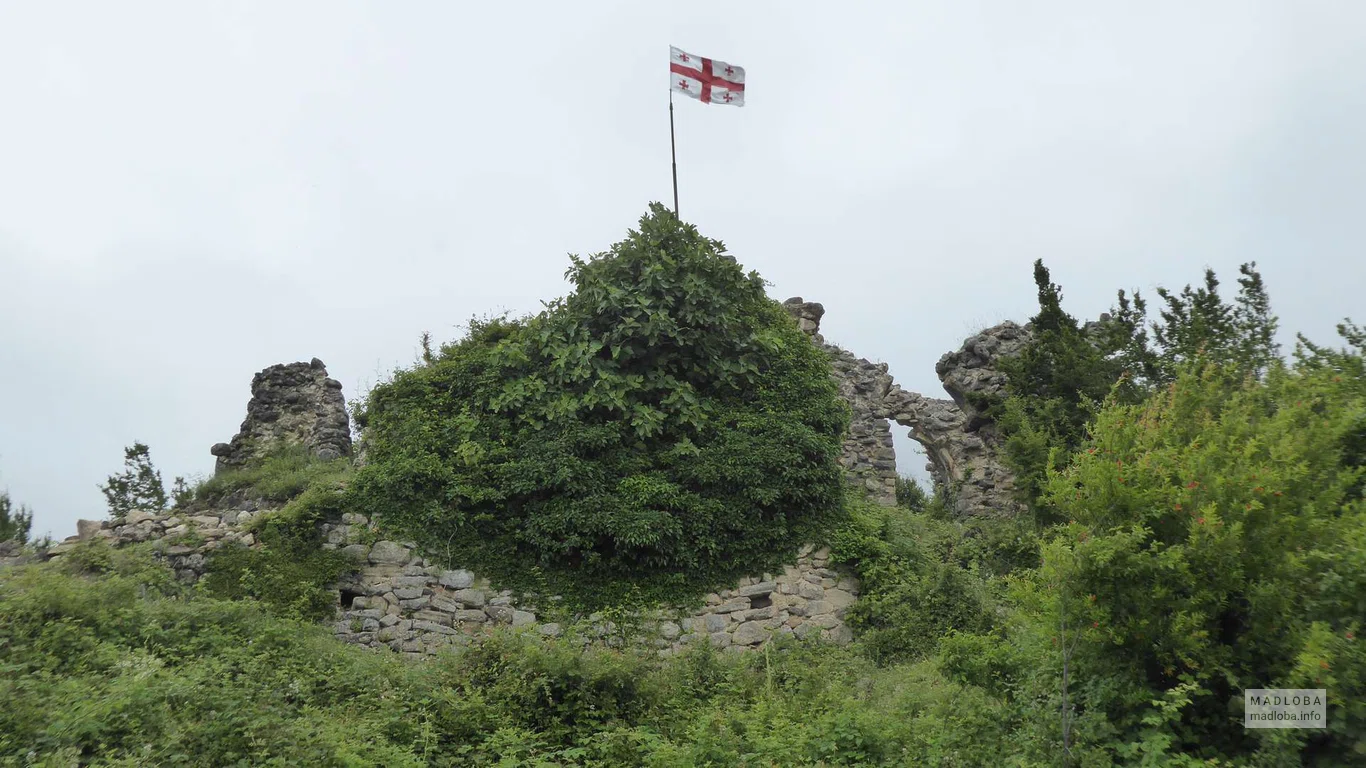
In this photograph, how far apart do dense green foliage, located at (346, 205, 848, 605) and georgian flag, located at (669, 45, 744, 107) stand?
156 inches

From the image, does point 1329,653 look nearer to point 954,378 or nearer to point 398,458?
point 398,458

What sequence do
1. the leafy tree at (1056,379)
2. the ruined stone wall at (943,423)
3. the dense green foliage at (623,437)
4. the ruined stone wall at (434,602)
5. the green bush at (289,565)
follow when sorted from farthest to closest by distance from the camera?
the ruined stone wall at (943,423) < the leafy tree at (1056,379) < the dense green foliage at (623,437) < the ruined stone wall at (434,602) < the green bush at (289,565)

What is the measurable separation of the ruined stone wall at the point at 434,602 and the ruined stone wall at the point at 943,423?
3.36m

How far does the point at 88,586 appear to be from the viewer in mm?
9305

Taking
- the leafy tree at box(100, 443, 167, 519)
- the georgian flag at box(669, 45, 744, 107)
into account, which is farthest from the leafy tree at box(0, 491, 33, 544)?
the georgian flag at box(669, 45, 744, 107)

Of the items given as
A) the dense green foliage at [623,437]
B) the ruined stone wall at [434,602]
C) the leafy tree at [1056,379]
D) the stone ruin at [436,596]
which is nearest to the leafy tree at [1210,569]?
the stone ruin at [436,596]

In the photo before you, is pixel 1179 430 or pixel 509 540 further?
pixel 509 540

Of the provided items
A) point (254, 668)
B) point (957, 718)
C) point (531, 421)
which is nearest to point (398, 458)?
point (531, 421)

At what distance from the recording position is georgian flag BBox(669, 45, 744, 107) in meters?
16.9

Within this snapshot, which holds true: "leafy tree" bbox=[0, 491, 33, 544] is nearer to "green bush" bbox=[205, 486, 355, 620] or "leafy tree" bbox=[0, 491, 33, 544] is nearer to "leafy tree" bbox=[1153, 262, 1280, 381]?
"green bush" bbox=[205, 486, 355, 620]

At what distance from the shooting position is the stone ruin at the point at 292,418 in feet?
49.5

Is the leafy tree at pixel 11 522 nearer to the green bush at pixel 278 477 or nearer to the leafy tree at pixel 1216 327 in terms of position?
the green bush at pixel 278 477

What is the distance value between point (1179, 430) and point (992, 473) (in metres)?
10.7

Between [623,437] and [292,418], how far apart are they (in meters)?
6.01
